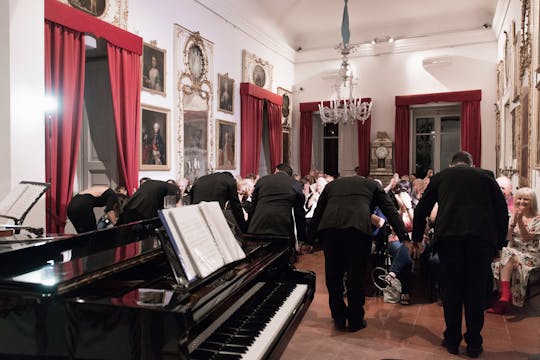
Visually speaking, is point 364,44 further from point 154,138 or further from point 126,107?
point 126,107

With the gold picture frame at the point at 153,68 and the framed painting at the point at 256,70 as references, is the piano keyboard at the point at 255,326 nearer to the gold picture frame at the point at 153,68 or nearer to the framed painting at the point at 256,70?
the gold picture frame at the point at 153,68

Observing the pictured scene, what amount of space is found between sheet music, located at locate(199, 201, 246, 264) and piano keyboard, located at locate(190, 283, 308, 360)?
0.26m

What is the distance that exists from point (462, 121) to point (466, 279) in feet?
28.7

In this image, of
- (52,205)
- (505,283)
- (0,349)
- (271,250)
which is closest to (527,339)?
(505,283)

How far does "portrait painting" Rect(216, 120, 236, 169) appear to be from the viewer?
9094 millimetres

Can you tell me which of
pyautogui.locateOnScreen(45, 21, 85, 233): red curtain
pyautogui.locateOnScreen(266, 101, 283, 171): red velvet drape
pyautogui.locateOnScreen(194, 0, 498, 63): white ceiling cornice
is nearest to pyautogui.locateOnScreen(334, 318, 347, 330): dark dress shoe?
pyautogui.locateOnScreen(45, 21, 85, 233): red curtain

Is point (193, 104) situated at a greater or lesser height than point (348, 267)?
greater

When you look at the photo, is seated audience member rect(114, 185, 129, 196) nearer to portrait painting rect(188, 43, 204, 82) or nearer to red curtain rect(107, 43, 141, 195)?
red curtain rect(107, 43, 141, 195)

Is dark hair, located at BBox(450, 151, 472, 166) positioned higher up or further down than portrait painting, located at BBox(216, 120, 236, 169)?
further down

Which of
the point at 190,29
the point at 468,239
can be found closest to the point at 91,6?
the point at 190,29

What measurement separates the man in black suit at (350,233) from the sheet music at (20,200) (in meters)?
2.52

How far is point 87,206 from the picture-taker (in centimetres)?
522

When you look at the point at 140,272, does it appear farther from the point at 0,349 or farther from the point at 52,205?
the point at 52,205

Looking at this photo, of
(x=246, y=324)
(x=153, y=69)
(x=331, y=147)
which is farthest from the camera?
(x=331, y=147)
